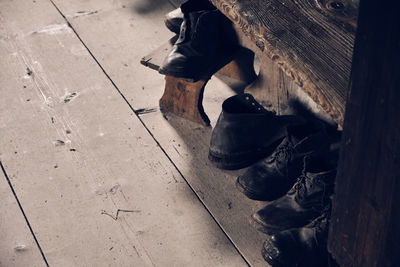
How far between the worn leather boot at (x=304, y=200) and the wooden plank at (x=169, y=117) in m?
0.06

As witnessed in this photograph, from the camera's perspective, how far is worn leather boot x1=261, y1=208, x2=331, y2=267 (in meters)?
1.41

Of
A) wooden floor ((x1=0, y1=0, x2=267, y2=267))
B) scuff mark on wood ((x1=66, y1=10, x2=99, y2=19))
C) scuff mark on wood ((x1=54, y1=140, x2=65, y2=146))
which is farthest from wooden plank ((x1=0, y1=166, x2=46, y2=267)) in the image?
scuff mark on wood ((x1=66, y1=10, x2=99, y2=19))

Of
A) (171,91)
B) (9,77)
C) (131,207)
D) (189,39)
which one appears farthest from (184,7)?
(9,77)

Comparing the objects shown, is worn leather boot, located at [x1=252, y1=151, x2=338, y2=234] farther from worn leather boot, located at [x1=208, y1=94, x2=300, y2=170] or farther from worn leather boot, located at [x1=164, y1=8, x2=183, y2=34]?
worn leather boot, located at [x1=164, y1=8, x2=183, y2=34]

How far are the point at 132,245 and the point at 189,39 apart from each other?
2.10ft

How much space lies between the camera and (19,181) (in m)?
1.73

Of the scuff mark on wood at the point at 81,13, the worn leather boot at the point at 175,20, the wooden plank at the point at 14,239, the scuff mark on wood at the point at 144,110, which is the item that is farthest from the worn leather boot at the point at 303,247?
the scuff mark on wood at the point at 81,13

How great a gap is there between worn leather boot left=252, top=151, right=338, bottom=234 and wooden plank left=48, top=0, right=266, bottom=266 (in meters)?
0.06

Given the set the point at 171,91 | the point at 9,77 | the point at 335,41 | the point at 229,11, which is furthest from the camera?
the point at 9,77

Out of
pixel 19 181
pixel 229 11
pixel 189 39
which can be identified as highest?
pixel 229 11

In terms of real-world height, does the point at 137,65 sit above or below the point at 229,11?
below

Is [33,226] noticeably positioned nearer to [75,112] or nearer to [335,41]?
[75,112]

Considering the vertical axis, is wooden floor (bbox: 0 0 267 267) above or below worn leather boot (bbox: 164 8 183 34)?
below

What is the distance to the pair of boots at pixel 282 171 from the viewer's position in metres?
1.42
